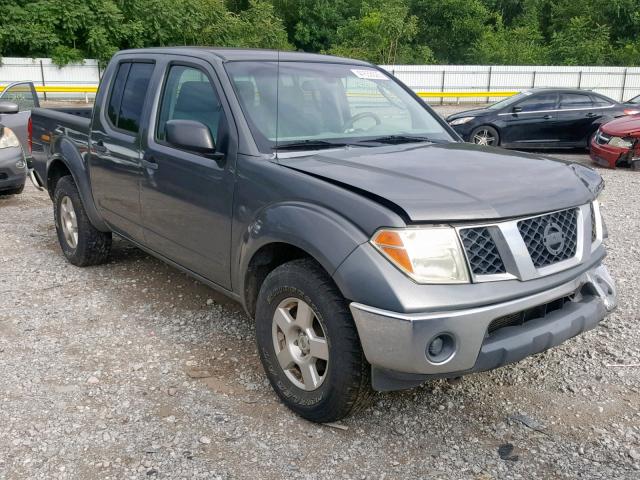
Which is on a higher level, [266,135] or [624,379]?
[266,135]

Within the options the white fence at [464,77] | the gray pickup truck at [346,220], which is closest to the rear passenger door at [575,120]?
the gray pickup truck at [346,220]

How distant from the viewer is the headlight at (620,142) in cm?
1110

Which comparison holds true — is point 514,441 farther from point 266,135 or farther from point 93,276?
point 93,276

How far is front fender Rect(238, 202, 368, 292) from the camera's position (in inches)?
112

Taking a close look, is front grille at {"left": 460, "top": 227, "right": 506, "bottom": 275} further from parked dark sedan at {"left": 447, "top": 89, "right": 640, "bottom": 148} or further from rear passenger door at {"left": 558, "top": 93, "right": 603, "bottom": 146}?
rear passenger door at {"left": 558, "top": 93, "right": 603, "bottom": 146}

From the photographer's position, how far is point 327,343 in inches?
118

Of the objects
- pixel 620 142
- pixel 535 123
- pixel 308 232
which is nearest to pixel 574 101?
pixel 535 123

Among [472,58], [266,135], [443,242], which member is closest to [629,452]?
[443,242]

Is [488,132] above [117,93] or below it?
below

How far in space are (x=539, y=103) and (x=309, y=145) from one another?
11304 mm

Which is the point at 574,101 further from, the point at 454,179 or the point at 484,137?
the point at 454,179

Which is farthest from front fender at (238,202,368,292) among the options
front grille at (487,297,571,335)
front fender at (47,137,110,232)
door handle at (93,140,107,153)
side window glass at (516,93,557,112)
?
side window glass at (516,93,557,112)

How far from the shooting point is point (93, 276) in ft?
18.2

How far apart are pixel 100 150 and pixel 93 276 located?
1.22m
